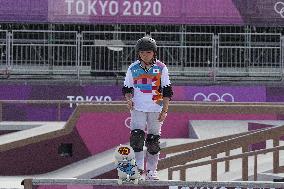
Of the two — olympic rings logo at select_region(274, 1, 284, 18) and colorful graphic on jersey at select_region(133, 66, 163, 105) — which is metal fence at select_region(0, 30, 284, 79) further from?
colorful graphic on jersey at select_region(133, 66, 163, 105)

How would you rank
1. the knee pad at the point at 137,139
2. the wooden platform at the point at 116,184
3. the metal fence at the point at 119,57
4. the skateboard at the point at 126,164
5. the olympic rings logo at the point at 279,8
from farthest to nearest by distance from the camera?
1. the olympic rings logo at the point at 279,8
2. the metal fence at the point at 119,57
3. the knee pad at the point at 137,139
4. the skateboard at the point at 126,164
5. the wooden platform at the point at 116,184

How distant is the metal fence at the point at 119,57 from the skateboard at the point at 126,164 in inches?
611

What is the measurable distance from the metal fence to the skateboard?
15.5 m

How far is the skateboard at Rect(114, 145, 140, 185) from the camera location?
9156 millimetres

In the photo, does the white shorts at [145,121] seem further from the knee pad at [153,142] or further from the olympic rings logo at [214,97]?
the olympic rings logo at [214,97]

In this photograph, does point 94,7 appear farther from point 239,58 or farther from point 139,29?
point 239,58

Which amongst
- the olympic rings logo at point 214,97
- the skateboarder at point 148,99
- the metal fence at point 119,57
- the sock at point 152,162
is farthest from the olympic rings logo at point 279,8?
the sock at point 152,162

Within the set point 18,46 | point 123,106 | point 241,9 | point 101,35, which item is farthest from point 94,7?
point 123,106

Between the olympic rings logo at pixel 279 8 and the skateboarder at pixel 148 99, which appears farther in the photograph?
the olympic rings logo at pixel 279 8

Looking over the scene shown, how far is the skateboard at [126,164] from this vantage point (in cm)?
916

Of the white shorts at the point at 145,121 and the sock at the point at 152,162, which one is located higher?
the white shorts at the point at 145,121

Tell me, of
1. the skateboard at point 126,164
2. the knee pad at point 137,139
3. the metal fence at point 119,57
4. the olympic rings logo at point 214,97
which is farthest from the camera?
the metal fence at point 119,57

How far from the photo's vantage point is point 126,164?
9.20 m

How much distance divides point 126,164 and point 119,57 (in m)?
15.9
